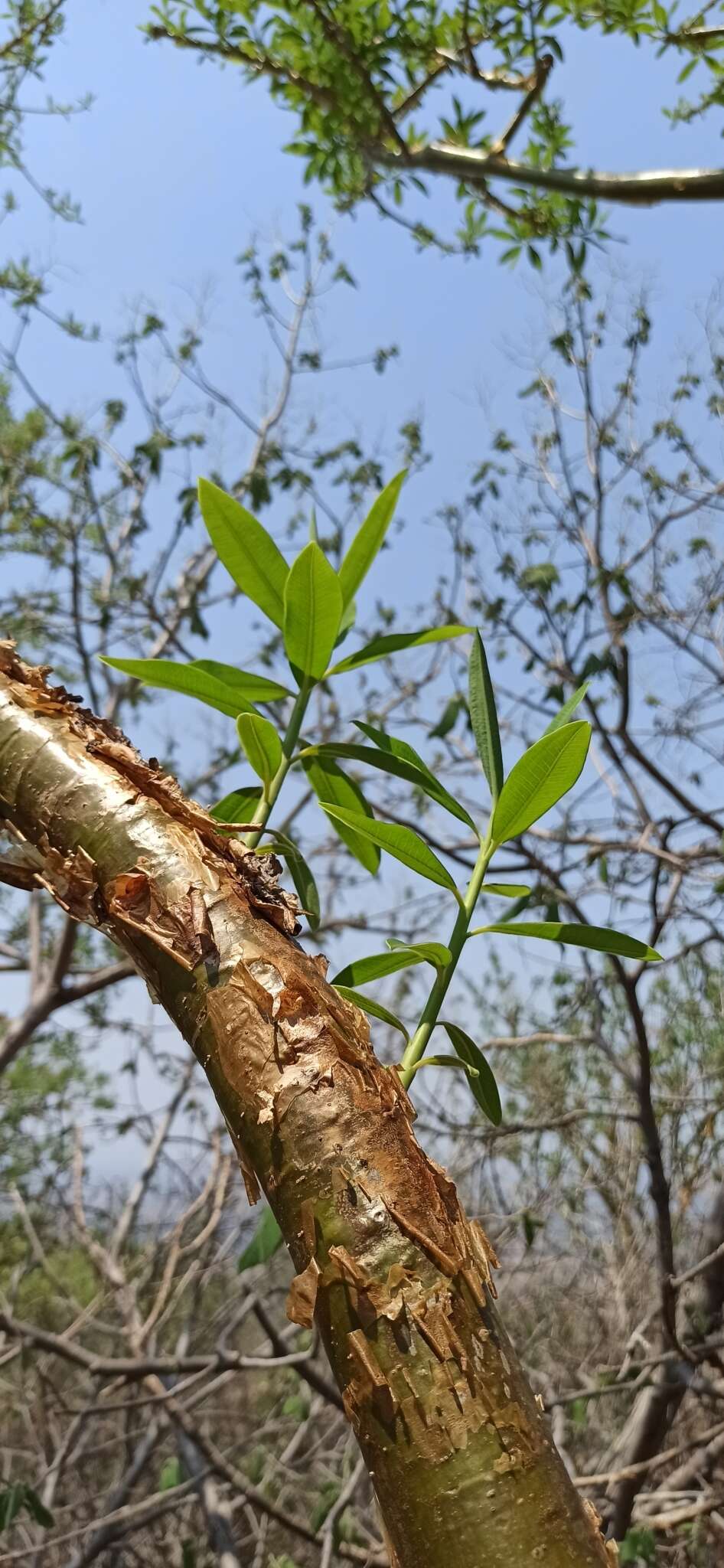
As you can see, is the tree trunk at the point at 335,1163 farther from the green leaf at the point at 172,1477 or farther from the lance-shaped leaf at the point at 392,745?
the green leaf at the point at 172,1477

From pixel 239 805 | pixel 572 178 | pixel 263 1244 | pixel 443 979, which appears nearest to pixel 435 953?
pixel 443 979

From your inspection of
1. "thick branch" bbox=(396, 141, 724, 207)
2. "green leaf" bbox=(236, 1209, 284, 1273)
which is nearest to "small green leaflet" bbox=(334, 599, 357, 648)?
"green leaf" bbox=(236, 1209, 284, 1273)

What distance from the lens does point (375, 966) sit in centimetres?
63

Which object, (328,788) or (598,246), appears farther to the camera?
(598,246)

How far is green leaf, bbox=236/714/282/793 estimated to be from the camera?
616 mm

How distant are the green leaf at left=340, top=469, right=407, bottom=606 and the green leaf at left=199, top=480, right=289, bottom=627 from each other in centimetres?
5

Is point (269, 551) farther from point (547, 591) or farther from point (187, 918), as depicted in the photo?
point (547, 591)

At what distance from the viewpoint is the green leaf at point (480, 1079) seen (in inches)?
23.2

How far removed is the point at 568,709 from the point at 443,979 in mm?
196

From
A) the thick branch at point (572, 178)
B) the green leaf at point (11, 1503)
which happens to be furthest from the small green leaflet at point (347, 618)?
the green leaf at point (11, 1503)

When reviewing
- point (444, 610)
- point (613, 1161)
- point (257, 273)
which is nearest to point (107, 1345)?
point (613, 1161)

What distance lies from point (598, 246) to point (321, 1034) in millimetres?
2456

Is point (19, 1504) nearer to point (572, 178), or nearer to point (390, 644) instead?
point (390, 644)

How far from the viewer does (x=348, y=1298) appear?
34cm
